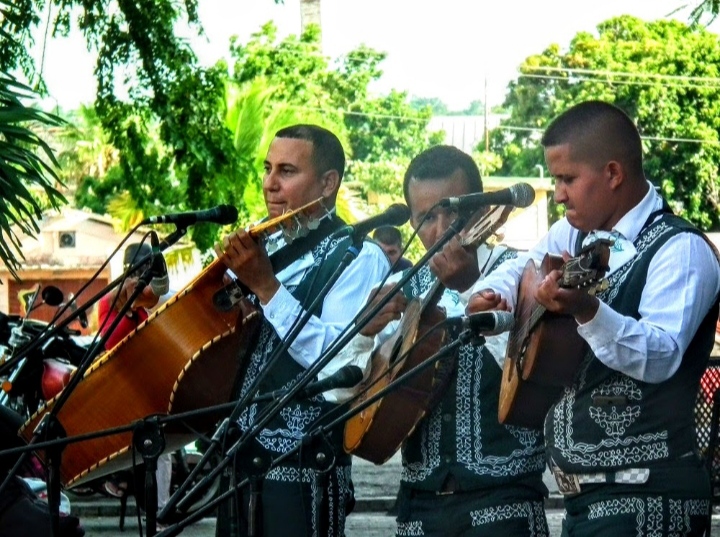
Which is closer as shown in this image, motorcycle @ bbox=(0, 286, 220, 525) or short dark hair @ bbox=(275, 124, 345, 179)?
short dark hair @ bbox=(275, 124, 345, 179)

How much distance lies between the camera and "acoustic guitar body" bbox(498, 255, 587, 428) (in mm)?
4043

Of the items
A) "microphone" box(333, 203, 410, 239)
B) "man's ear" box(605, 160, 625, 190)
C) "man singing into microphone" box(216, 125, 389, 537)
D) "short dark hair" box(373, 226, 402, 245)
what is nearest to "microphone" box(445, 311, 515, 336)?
"man's ear" box(605, 160, 625, 190)

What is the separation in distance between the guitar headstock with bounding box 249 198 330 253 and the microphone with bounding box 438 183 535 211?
79cm

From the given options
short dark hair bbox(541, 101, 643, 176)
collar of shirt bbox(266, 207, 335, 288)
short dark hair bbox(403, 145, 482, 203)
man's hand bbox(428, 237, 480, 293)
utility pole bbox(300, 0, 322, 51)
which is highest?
utility pole bbox(300, 0, 322, 51)

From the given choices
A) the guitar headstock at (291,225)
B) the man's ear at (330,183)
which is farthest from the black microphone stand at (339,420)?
Result: the man's ear at (330,183)

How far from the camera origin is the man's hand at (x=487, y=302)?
435 cm

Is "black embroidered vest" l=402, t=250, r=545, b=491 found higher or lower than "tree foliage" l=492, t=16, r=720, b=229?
lower

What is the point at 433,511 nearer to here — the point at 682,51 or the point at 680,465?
the point at 680,465

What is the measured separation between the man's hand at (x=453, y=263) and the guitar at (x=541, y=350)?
23 centimetres

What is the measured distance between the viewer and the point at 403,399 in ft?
15.0

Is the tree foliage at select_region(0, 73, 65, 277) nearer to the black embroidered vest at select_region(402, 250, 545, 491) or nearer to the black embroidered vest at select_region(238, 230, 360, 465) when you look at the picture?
the black embroidered vest at select_region(238, 230, 360, 465)

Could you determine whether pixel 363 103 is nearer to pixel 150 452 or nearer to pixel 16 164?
pixel 16 164

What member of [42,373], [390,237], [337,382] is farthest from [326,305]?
[390,237]

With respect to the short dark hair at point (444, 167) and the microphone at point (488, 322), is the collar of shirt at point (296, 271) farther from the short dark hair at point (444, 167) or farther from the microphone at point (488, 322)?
the microphone at point (488, 322)
